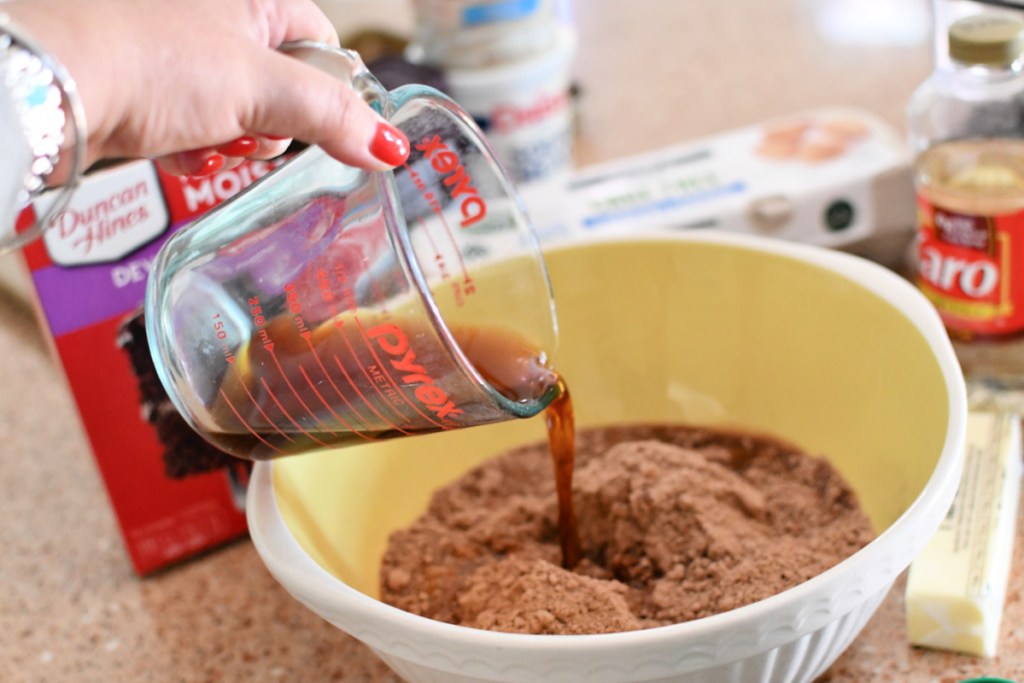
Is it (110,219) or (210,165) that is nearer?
(210,165)

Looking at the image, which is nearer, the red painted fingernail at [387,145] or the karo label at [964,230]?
the red painted fingernail at [387,145]

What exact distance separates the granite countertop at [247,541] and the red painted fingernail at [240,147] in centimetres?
36


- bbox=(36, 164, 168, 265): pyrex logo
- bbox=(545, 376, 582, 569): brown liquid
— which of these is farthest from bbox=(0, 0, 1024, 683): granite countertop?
bbox=(36, 164, 168, 265): pyrex logo

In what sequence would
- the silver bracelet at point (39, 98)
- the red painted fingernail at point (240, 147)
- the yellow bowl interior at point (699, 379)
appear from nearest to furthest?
the silver bracelet at point (39, 98)
the red painted fingernail at point (240, 147)
the yellow bowl interior at point (699, 379)

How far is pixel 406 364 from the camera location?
0.59 meters

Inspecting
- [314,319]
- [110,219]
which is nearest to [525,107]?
[110,219]

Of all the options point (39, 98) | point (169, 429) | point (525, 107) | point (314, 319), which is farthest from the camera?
point (525, 107)

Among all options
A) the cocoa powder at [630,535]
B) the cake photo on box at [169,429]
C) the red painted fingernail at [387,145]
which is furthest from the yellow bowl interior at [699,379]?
the red painted fingernail at [387,145]

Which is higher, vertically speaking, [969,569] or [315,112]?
[315,112]

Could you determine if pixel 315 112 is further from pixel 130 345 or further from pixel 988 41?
pixel 988 41

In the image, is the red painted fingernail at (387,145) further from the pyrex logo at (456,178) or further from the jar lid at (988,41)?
the jar lid at (988,41)

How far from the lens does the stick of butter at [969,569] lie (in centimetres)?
68

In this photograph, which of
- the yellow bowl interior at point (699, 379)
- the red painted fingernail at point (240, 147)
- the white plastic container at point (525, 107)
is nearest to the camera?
the red painted fingernail at point (240, 147)

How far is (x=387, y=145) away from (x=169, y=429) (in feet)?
1.28
